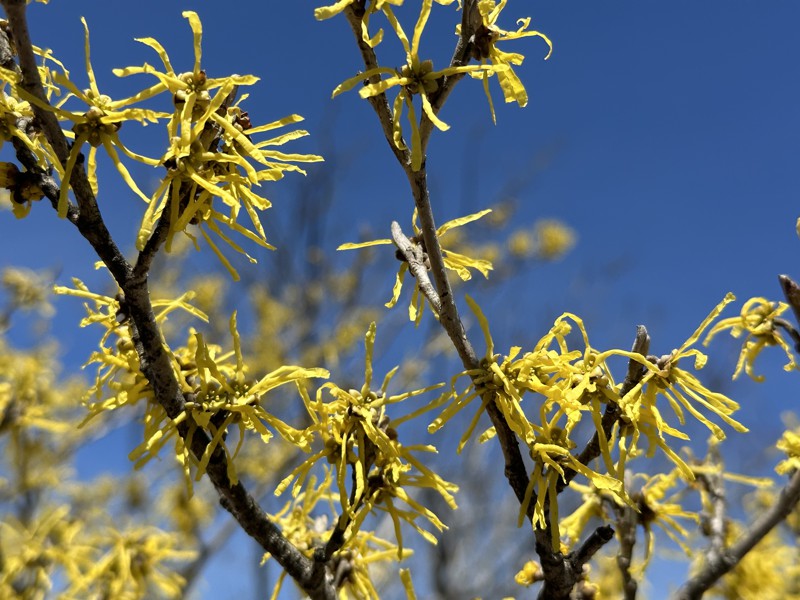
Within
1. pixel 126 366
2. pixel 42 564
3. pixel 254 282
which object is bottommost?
pixel 126 366

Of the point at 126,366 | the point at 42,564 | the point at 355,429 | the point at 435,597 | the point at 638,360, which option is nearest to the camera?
the point at 638,360

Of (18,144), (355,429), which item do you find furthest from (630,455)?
(18,144)

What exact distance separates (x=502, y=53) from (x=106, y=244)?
0.93 meters

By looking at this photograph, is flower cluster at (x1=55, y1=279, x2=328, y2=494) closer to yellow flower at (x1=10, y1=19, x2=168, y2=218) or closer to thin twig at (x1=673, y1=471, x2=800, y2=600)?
yellow flower at (x1=10, y1=19, x2=168, y2=218)

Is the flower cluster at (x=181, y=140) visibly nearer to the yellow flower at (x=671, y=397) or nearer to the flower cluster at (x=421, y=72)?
the flower cluster at (x=421, y=72)

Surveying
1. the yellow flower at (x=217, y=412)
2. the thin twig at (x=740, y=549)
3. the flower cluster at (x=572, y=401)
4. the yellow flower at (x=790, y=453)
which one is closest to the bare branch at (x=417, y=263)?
the flower cluster at (x=572, y=401)

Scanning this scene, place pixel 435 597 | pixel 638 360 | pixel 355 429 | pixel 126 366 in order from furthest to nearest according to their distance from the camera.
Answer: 1. pixel 435 597
2. pixel 126 366
3. pixel 355 429
4. pixel 638 360

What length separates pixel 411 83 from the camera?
1302 millimetres

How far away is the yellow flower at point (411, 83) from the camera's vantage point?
1.25 metres

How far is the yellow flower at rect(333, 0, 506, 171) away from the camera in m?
1.25

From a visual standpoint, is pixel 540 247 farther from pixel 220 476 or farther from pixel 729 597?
pixel 220 476

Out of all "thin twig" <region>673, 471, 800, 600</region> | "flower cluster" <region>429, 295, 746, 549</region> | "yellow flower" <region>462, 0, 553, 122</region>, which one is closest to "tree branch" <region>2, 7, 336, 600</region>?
"flower cluster" <region>429, 295, 746, 549</region>

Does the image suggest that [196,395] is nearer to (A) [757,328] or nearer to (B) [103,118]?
(B) [103,118]

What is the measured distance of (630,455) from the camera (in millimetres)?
1447
